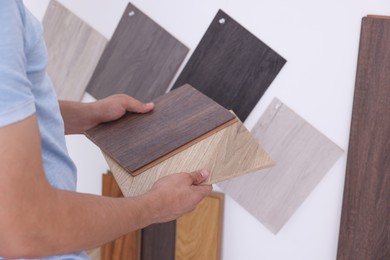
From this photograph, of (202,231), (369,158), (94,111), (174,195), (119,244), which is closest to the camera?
(174,195)

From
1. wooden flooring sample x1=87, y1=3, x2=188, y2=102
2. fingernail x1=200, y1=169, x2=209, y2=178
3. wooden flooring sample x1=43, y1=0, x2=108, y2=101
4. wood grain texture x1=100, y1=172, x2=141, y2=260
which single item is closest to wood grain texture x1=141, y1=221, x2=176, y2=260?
wood grain texture x1=100, y1=172, x2=141, y2=260

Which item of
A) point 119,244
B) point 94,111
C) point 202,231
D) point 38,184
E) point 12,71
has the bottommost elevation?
point 119,244

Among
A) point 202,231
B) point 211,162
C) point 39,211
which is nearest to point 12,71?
point 39,211

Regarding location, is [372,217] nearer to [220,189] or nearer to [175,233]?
[220,189]

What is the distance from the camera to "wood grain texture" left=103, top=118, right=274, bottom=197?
91 cm

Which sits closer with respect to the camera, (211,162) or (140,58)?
(211,162)

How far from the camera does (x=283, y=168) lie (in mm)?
1341

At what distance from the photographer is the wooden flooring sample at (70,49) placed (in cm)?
155

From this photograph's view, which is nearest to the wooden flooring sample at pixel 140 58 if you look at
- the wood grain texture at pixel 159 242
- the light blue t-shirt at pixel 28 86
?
the wood grain texture at pixel 159 242

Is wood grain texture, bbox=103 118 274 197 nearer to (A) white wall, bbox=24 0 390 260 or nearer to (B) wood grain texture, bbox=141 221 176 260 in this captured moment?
(A) white wall, bbox=24 0 390 260

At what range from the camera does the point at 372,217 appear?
3.97 feet

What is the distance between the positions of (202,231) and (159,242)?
172mm

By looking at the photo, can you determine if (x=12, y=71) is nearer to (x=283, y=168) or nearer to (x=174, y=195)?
(x=174, y=195)

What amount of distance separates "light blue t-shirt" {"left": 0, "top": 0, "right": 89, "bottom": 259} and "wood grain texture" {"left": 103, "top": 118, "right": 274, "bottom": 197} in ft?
0.62
